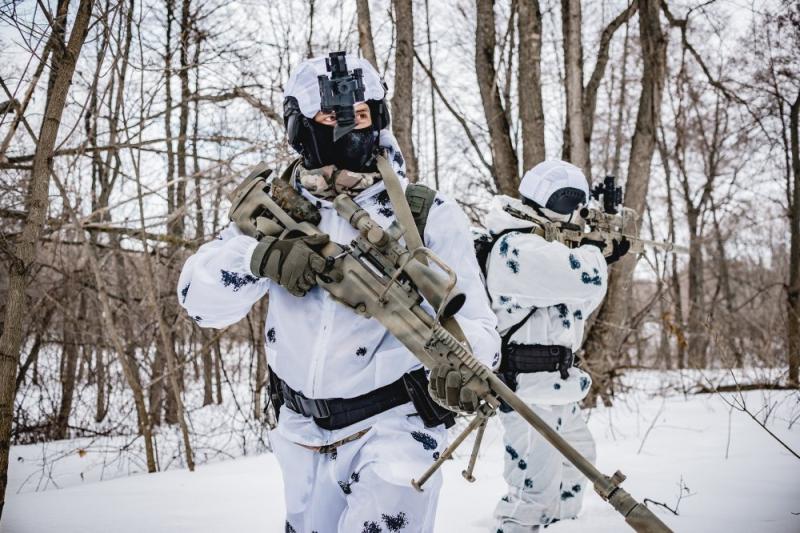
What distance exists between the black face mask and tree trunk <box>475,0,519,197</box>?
4636mm

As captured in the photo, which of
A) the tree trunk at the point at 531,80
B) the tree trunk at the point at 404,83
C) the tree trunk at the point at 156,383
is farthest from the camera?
the tree trunk at the point at 156,383

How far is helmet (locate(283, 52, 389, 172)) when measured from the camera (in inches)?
65.9

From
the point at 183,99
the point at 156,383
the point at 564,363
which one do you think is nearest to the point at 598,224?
the point at 564,363

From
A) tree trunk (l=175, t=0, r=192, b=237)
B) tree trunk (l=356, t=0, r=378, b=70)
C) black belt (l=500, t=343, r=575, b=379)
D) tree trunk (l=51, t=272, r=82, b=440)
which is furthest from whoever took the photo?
tree trunk (l=51, t=272, r=82, b=440)

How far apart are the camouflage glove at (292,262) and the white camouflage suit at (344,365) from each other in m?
0.08

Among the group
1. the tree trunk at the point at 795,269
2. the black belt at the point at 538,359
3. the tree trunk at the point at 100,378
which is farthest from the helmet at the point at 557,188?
the tree trunk at the point at 100,378

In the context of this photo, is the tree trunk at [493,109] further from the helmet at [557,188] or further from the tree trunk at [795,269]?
the helmet at [557,188]

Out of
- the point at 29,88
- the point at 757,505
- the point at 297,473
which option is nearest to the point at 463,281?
the point at 297,473

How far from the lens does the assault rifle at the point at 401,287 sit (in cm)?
146

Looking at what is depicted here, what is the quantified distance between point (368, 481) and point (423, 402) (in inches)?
10.0

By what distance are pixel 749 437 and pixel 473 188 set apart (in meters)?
6.54

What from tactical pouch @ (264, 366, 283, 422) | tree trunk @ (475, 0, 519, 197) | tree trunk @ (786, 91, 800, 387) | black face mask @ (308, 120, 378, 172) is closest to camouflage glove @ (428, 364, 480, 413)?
tactical pouch @ (264, 366, 283, 422)

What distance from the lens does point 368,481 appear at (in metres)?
1.49

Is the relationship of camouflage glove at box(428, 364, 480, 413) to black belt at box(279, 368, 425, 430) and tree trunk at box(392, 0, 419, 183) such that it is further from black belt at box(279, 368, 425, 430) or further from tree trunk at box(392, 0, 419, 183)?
tree trunk at box(392, 0, 419, 183)
